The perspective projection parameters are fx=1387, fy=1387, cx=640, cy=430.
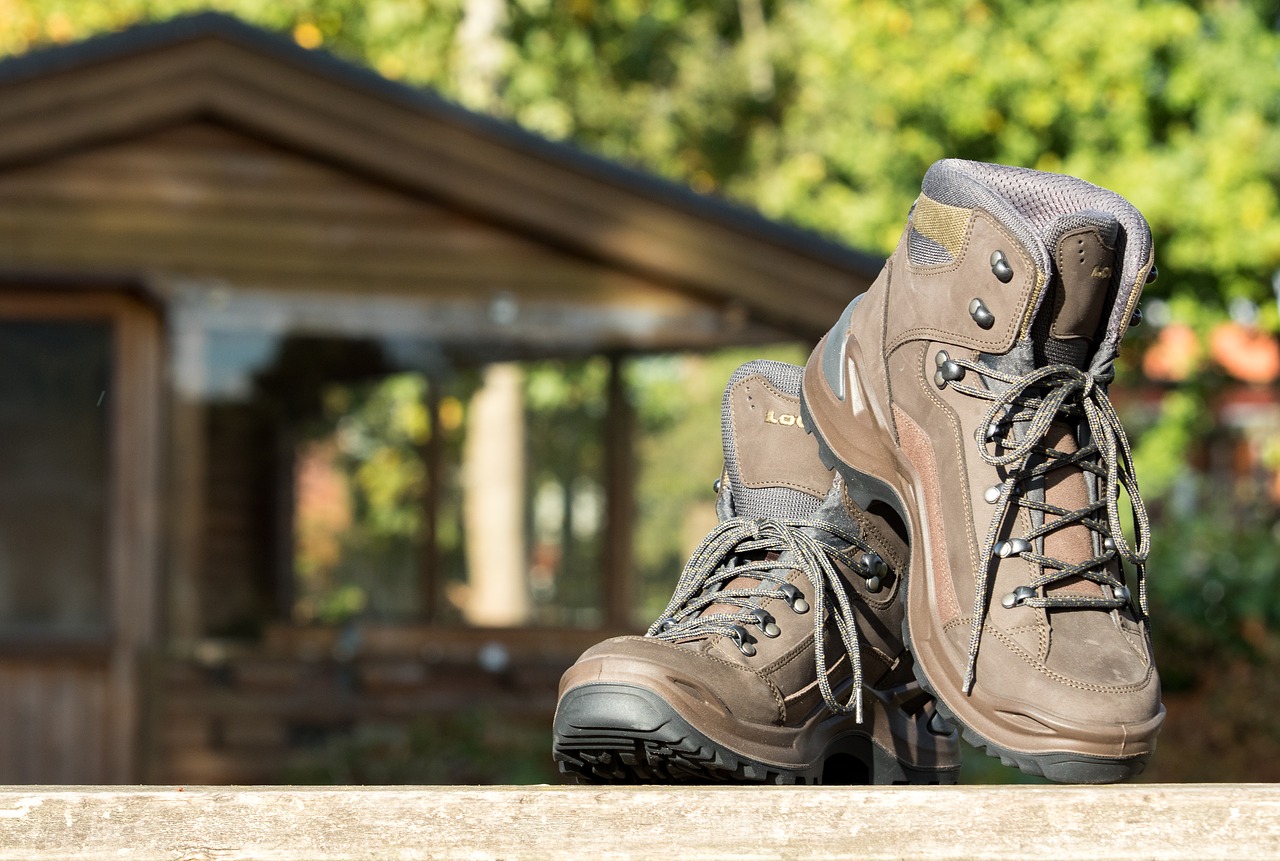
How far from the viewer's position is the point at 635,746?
1.69 metres

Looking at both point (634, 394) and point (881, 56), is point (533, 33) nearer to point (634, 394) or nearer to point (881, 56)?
point (881, 56)

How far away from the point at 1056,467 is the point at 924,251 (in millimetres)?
351

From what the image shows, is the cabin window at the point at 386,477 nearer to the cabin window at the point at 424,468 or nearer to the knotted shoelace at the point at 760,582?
the cabin window at the point at 424,468

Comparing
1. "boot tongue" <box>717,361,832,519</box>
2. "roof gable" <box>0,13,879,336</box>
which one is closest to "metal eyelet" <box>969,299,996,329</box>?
"boot tongue" <box>717,361,832,519</box>

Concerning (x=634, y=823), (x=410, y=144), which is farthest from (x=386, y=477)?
(x=634, y=823)

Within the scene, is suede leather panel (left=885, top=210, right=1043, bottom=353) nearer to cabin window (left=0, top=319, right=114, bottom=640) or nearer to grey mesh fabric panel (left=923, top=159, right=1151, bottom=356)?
grey mesh fabric panel (left=923, top=159, right=1151, bottom=356)

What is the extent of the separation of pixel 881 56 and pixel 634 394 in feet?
23.6

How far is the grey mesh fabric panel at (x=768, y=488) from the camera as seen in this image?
2123 mm

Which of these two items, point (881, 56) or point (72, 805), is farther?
point (881, 56)

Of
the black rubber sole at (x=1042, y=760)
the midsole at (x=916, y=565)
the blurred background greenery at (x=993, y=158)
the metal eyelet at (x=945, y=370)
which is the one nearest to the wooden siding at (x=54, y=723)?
the blurred background greenery at (x=993, y=158)

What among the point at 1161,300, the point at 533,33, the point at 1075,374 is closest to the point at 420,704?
the point at 1075,374

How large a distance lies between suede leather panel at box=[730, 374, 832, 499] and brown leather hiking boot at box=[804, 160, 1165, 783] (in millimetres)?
278

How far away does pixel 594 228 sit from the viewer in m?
7.06

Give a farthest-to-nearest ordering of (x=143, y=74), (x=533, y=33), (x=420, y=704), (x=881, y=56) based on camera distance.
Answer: (x=533, y=33), (x=881, y=56), (x=420, y=704), (x=143, y=74)
